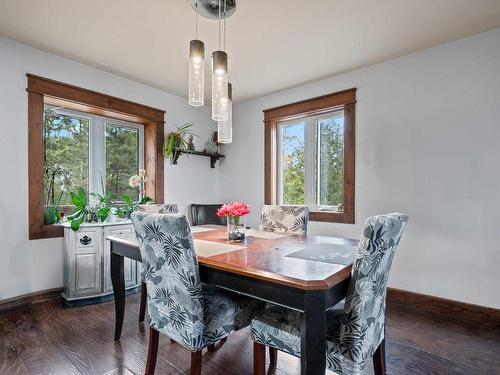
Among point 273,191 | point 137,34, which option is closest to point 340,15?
point 137,34

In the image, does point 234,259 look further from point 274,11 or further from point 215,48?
point 215,48

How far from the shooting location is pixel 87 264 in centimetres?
267

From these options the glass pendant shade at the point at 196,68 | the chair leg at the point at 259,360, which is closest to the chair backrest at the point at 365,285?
the chair leg at the point at 259,360

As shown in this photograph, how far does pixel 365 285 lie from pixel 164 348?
1.49 metres

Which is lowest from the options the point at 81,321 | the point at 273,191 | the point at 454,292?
the point at 81,321

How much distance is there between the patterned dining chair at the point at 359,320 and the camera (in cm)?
114

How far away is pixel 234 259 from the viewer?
141cm

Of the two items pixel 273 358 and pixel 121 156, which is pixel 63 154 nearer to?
pixel 121 156

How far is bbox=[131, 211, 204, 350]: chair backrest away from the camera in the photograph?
1285 millimetres

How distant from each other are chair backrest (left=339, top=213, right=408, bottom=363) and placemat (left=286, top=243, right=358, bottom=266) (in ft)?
0.54

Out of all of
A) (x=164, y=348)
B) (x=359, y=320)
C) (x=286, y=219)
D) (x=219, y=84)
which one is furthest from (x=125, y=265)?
(x=359, y=320)

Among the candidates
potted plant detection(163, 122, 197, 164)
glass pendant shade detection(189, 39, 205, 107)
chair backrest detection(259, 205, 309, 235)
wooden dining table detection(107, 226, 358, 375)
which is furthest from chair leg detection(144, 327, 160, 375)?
potted plant detection(163, 122, 197, 164)

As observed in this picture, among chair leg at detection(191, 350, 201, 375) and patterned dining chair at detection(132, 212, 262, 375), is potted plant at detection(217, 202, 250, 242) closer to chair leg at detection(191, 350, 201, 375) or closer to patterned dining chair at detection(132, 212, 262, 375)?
patterned dining chair at detection(132, 212, 262, 375)

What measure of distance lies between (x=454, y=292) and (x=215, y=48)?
301 centimetres
